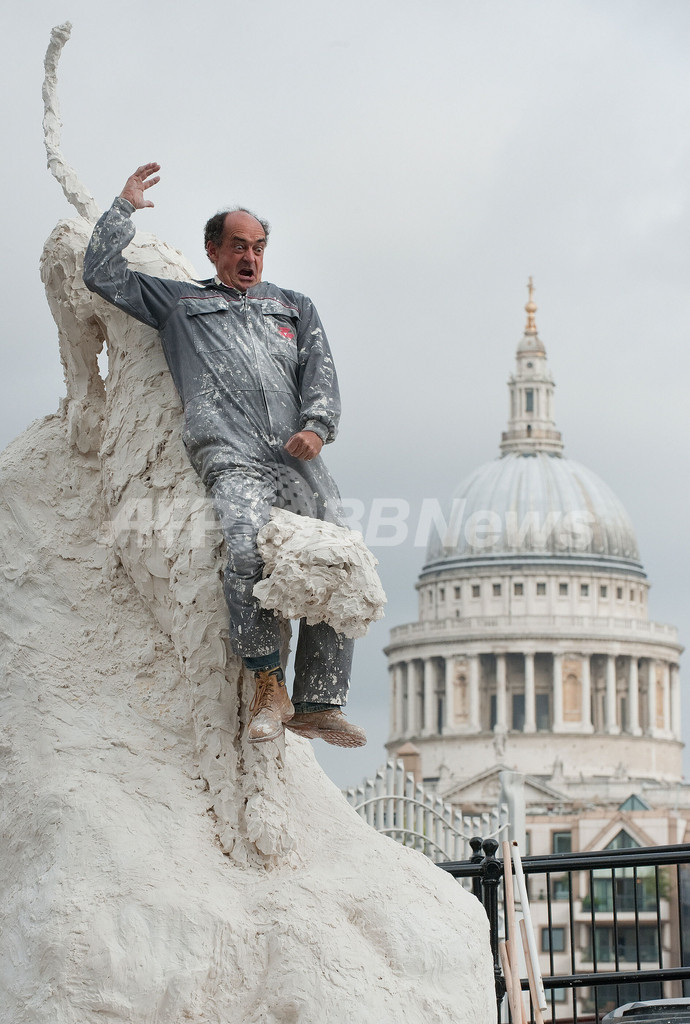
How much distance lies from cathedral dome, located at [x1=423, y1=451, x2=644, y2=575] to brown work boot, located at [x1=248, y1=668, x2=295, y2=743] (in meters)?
64.5

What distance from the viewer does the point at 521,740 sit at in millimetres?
67562

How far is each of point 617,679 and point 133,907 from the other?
223 feet

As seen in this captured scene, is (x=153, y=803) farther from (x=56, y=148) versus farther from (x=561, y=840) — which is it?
(x=561, y=840)

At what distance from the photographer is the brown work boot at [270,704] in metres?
4.06

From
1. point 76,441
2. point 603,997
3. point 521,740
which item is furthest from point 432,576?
point 76,441

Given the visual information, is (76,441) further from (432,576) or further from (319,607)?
(432,576)

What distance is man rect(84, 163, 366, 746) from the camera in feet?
13.5

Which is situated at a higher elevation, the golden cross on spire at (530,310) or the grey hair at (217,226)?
the golden cross on spire at (530,310)

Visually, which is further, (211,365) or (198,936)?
(211,365)

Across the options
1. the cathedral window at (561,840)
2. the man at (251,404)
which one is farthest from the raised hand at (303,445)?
the cathedral window at (561,840)

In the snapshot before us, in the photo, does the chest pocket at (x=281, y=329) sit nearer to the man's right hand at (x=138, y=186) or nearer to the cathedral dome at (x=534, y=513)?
the man's right hand at (x=138, y=186)

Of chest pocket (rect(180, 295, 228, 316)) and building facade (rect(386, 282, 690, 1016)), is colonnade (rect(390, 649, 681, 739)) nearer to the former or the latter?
building facade (rect(386, 282, 690, 1016))

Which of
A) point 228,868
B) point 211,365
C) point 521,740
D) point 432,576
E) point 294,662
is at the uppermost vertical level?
point 432,576

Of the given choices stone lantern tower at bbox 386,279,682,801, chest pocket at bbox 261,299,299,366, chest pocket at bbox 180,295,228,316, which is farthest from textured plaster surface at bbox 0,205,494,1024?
stone lantern tower at bbox 386,279,682,801
